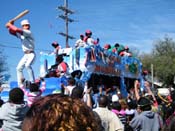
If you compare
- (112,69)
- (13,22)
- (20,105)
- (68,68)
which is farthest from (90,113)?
(112,69)

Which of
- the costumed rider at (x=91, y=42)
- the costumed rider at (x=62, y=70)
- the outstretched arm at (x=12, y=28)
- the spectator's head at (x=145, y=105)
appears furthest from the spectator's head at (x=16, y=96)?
the costumed rider at (x=91, y=42)

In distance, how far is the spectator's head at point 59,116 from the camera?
158cm

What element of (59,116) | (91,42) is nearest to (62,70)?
(91,42)

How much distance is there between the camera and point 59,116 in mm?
1592

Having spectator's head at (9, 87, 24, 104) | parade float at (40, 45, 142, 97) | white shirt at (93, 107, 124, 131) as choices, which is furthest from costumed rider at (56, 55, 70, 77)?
spectator's head at (9, 87, 24, 104)

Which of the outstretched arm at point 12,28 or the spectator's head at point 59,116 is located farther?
the outstretched arm at point 12,28

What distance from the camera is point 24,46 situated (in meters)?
9.05

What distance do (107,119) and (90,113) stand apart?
125 inches

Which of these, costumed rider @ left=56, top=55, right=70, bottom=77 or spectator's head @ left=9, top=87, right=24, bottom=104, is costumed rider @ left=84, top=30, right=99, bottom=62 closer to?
costumed rider @ left=56, top=55, right=70, bottom=77

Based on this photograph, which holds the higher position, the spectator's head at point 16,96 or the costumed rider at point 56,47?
the costumed rider at point 56,47

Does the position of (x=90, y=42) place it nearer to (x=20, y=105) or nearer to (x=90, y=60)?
(x=90, y=60)

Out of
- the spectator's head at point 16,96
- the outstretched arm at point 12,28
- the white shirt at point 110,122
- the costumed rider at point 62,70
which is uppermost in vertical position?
the outstretched arm at point 12,28

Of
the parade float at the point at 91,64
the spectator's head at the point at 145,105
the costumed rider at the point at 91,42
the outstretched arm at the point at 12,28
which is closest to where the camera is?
the spectator's head at the point at 145,105

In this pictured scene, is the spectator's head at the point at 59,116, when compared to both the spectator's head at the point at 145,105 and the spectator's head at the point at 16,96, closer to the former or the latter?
the spectator's head at the point at 16,96
